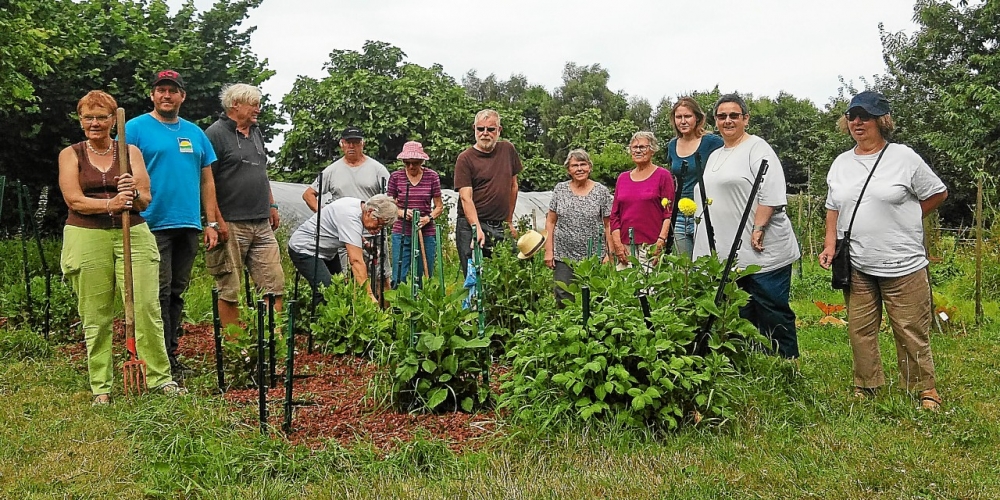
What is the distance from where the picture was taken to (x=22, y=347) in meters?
5.60

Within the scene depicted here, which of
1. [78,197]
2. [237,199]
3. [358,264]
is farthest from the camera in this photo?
[358,264]

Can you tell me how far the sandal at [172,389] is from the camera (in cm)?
433

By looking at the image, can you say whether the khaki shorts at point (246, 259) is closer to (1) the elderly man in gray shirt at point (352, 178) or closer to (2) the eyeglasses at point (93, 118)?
(1) the elderly man in gray shirt at point (352, 178)

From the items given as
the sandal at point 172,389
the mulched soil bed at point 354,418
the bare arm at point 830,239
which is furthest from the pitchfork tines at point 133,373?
the bare arm at point 830,239

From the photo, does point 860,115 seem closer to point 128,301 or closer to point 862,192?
point 862,192

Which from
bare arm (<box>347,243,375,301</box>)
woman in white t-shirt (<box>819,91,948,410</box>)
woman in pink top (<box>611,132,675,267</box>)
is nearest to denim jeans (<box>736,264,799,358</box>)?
woman in white t-shirt (<box>819,91,948,410</box>)

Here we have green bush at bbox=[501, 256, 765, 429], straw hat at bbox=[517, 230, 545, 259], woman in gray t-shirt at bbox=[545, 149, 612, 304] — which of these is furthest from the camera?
woman in gray t-shirt at bbox=[545, 149, 612, 304]

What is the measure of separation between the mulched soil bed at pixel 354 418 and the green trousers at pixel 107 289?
21.5 inches

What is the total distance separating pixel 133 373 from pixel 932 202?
4250mm

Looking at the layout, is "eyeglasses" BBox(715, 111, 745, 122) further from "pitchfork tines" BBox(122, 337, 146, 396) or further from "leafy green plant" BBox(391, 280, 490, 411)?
"pitchfork tines" BBox(122, 337, 146, 396)

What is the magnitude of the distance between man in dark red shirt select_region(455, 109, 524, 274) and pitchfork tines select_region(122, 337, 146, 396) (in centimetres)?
245

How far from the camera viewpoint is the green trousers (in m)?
A: 4.35

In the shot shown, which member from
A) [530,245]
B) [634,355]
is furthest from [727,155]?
[634,355]

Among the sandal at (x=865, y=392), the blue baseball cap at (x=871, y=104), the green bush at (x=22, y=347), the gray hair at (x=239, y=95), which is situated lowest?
the green bush at (x=22, y=347)
